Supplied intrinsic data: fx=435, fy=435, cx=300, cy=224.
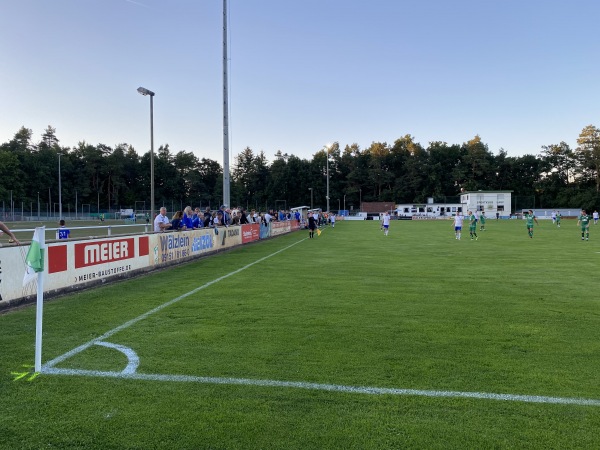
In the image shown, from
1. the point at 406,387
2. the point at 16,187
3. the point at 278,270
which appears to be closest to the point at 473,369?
the point at 406,387

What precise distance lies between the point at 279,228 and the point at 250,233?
30.4 feet

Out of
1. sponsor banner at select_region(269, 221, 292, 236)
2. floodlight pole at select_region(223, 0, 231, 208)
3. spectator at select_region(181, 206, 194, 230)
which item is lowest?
sponsor banner at select_region(269, 221, 292, 236)

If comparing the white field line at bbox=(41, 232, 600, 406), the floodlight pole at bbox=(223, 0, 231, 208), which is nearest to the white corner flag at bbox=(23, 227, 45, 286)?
the white field line at bbox=(41, 232, 600, 406)

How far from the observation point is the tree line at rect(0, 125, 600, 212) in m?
96.2

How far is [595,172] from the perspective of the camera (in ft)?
328

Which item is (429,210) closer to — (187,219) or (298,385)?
(187,219)

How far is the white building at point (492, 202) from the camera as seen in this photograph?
83.8 meters

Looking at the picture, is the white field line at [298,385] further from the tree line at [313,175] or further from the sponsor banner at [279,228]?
the tree line at [313,175]

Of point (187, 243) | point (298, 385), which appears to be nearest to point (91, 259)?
point (187, 243)

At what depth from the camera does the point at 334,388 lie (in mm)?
4027

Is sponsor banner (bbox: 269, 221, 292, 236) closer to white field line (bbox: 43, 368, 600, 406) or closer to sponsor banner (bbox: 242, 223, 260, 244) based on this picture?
sponsor banner (bbox: 242, 223, 260, 244)

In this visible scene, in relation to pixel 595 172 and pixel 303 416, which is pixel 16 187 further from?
pixel 595 172

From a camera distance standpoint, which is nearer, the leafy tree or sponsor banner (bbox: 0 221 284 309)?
sponsor banner (bbox: 0 221 284 309)

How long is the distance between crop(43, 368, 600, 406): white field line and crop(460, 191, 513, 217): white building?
85.9 metres
